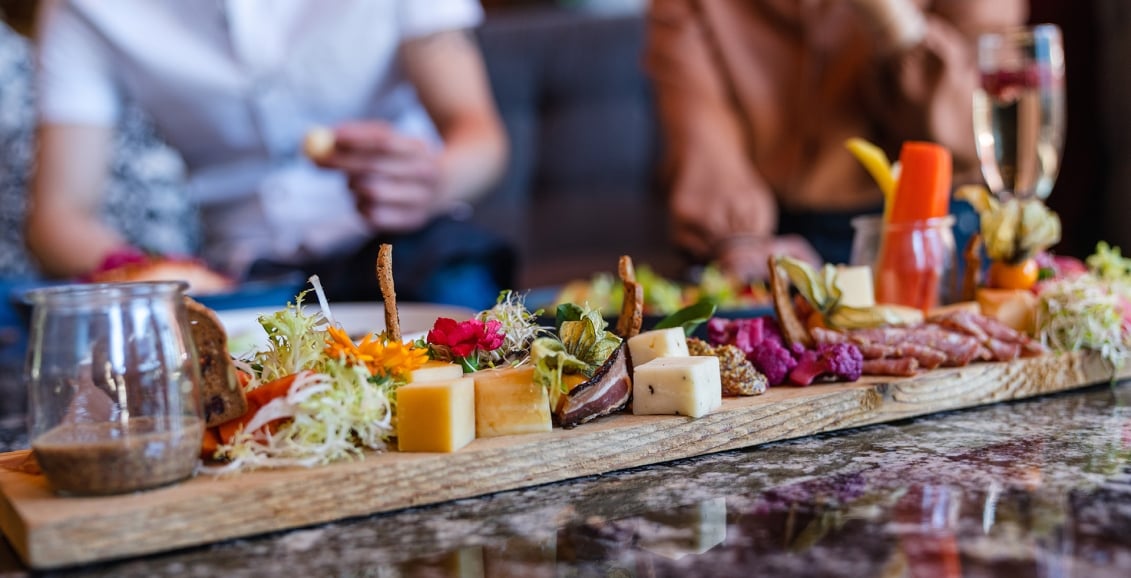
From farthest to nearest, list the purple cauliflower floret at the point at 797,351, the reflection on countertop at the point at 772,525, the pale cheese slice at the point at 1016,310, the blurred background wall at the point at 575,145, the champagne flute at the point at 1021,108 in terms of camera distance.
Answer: the blurred background wall at the point at 575,145, the champagne flute at the point at 1021,108, the pale cheese slice at the point at 1016,310, the purple cauliflower floret at the point at 797,351, the reflection on countertop at the point at 772,525

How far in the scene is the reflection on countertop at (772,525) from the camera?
636 mm

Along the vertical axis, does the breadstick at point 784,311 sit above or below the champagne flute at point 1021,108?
below

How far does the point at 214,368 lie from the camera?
2.59ft

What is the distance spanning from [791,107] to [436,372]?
6.34ft

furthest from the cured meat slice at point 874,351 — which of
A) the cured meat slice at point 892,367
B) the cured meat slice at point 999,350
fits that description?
the cured meat slice at point 999,350

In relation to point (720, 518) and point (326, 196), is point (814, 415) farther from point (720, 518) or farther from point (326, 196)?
point (326, 196)

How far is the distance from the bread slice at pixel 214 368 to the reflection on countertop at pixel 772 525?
12cm

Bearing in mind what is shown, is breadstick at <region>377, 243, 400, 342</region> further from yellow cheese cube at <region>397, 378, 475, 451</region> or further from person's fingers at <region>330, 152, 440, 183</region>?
person's fingers at <region>330, 152, 440, 183</region>

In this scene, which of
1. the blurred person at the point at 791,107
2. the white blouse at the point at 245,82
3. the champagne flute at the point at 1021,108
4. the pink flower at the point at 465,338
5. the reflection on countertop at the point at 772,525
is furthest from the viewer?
the white blouse at the point at 245,82

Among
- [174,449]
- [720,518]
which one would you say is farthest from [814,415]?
[174,449]

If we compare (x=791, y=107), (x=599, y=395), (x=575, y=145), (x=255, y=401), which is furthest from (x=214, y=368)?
(x=575, y=145)

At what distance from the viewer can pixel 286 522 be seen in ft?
2.36

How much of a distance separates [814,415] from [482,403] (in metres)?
0.31

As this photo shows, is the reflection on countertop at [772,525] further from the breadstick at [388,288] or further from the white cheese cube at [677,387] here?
the breadstick at [388,288]
